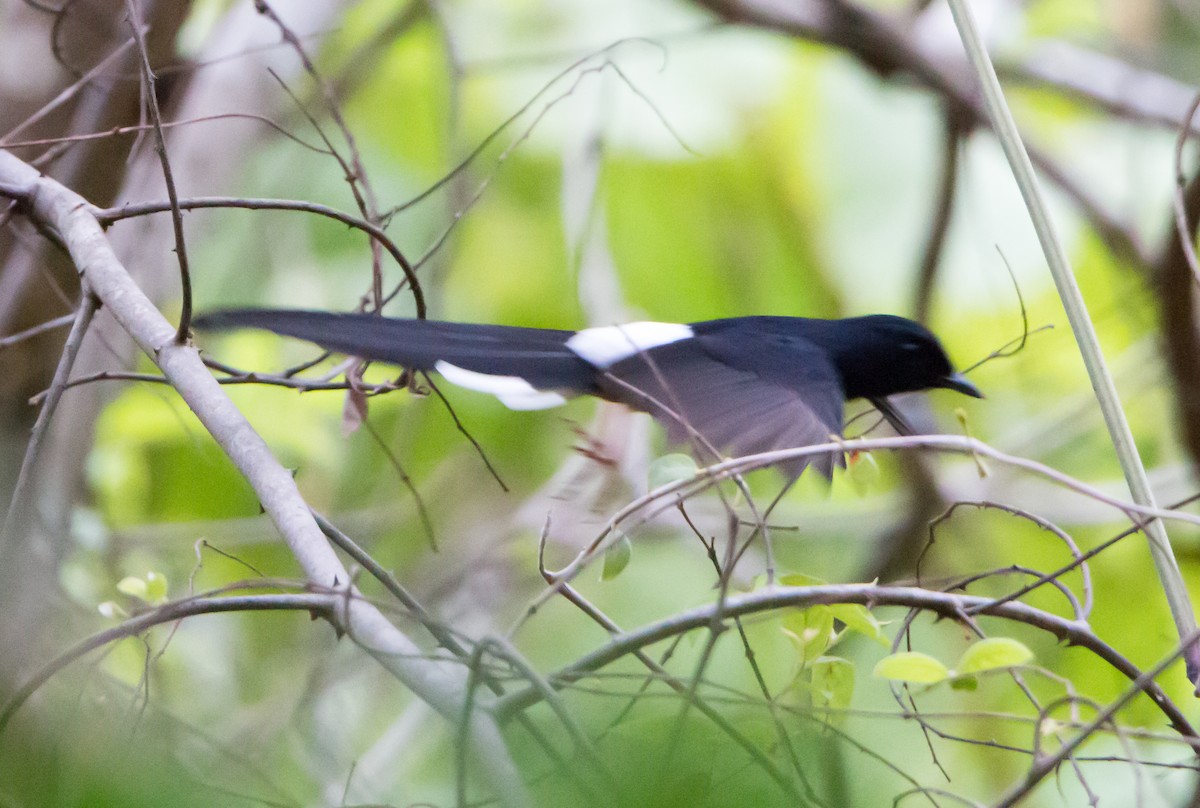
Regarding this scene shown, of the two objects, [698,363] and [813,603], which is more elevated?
[698,363]

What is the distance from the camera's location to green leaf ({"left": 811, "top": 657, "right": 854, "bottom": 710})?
2.95 feet

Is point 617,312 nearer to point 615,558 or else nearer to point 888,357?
point 888,357

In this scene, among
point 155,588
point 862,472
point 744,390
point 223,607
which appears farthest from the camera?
point 744,390

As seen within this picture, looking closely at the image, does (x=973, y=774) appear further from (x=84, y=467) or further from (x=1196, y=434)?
(x=84, y=467)

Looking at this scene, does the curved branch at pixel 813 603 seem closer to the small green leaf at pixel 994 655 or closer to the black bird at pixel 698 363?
the small green leaf at pixel 994 655

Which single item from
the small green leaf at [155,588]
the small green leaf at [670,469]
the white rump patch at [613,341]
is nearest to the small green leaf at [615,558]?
the small green leaf at [670,469]

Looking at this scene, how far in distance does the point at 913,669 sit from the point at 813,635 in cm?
10

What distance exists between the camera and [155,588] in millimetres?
999

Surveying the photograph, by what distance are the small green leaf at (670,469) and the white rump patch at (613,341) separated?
1.94 ft

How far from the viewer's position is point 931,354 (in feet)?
6.47

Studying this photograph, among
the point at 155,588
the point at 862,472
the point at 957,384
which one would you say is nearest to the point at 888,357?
the point at 957,384

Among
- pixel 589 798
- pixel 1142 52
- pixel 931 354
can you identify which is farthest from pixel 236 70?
pixel 1142 52

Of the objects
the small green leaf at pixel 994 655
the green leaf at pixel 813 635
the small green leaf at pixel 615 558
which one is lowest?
the small green leaf at pixel 994 655

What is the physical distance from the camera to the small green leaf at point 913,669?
79 cm
